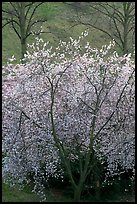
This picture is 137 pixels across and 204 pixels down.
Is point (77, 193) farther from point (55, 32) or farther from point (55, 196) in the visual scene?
point (55, 32)

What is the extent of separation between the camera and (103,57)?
1533 centimetres

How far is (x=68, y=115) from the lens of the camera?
14.4 metres

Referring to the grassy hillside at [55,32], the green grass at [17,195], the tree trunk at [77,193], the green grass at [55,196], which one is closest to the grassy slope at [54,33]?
the grassy hillside at [55,32]

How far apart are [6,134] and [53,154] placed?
173 centimetres

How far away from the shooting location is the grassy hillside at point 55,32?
115ft

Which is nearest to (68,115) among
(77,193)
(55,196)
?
(77,193)

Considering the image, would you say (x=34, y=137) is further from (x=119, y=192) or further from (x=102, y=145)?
(x=119, y=192)

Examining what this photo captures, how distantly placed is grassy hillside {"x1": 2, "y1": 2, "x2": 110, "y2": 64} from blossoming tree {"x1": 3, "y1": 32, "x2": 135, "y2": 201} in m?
18.8

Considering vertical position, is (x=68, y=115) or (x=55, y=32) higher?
(x=55, y=32)

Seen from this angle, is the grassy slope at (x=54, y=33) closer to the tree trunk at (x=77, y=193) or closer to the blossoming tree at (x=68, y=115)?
the blossoming tree at (x=68, y=115)

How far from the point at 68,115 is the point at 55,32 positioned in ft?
74.4

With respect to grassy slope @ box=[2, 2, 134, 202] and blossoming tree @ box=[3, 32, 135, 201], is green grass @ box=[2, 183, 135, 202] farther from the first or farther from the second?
grassy slope @ box=[2, 2, 134, 202]

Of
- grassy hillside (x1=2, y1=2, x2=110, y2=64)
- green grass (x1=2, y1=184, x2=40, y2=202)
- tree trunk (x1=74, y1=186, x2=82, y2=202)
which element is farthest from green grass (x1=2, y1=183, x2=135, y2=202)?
grassy hillside (x1=2, y1=2, x2=110, y2=64)

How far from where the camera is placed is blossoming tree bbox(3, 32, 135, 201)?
1433cm
